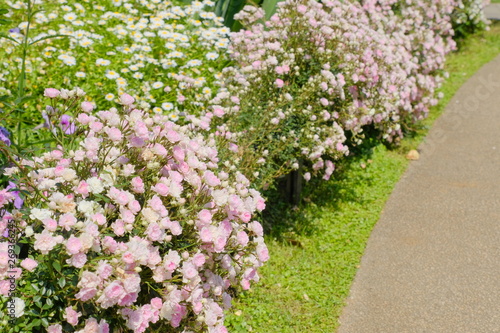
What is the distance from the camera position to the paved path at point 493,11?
38.0 feet

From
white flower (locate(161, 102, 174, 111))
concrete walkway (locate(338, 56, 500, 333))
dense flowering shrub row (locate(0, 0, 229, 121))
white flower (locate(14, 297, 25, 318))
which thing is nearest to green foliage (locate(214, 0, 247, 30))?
dense flowering shrub row (locate(0, 0, 229, 121))

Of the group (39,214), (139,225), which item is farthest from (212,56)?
(39,214)

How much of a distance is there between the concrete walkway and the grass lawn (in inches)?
4.4

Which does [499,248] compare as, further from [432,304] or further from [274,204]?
[274,204]

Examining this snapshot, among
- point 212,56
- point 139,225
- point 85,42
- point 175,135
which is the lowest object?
point 85,42

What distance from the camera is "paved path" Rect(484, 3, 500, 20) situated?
38.0 ft

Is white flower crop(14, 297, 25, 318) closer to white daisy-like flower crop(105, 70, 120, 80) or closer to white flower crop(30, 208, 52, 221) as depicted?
white flower crop(30, 208, 52, 221)

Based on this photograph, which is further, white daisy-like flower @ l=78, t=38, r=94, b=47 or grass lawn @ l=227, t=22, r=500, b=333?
white daisy-like flower @ l=78, t=38, r=94, b=47

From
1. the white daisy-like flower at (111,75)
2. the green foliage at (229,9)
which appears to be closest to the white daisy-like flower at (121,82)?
the white daisy-like flower at (111,75)

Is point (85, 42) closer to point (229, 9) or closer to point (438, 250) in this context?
point (229, 9)

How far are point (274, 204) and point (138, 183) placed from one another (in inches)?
91.9

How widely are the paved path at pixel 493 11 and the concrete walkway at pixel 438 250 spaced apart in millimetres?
6408

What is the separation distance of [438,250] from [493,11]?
32.8ft

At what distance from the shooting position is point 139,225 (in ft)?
7.74
